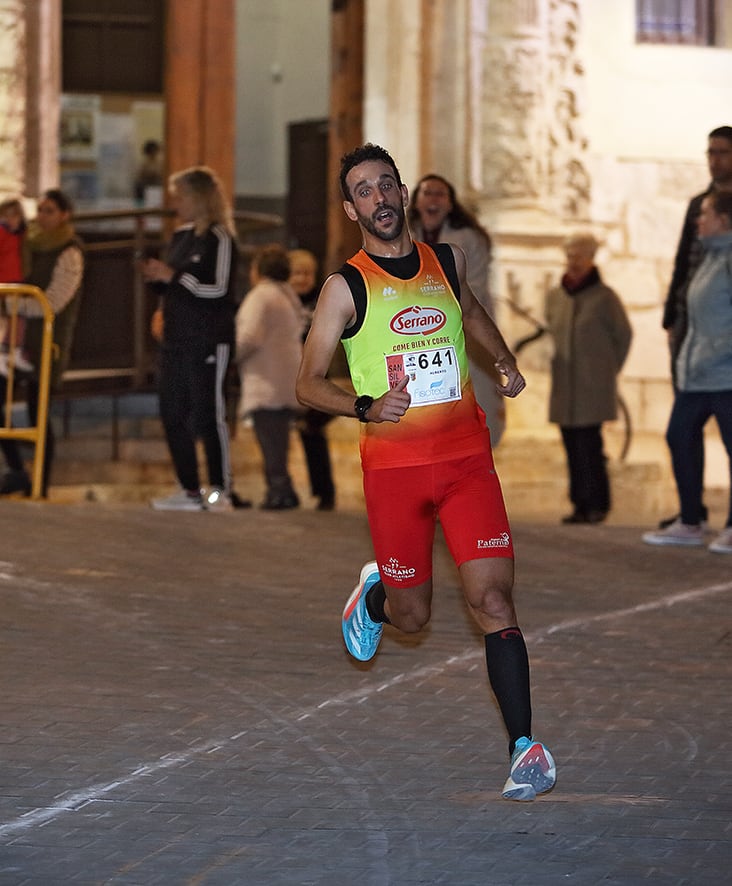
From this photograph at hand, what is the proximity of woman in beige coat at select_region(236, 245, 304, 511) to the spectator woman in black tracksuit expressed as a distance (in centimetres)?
77

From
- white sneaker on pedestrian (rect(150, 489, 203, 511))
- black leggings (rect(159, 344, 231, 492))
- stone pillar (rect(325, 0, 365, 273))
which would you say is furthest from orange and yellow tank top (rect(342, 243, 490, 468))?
stone pillar (rect(325, 0, 365, 273))

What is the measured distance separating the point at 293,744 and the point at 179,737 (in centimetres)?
34

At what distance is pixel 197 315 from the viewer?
11062mm

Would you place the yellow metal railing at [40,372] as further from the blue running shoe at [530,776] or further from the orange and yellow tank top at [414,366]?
the blue running shoe at [530,776]

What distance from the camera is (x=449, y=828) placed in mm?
4957

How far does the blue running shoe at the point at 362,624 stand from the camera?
21.2 feet

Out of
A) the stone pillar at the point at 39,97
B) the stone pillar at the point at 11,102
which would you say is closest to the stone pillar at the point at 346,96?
the stone pillar at the point at 39,97

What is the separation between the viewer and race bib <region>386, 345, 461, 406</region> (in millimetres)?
5527

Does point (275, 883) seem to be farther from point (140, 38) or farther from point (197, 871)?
point (140, 38)

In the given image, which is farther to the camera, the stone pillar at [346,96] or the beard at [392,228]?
the stone pillar at [346,96]

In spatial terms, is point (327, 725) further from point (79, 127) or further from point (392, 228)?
point (79, 127)

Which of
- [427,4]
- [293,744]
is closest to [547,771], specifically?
[293,744]

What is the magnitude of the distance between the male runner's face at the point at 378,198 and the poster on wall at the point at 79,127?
15593mm

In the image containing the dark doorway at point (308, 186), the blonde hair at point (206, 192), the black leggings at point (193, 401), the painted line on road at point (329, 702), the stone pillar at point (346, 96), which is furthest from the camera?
the dark doorway at point (308, 186)
